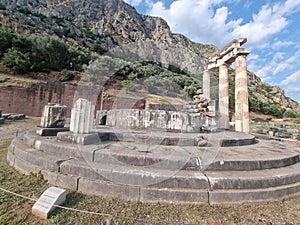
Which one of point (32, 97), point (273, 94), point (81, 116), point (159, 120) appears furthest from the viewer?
point (273, 94)

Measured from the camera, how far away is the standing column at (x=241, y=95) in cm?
1149

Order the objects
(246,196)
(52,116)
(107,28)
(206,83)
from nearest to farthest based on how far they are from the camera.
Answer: (246,196) < (52,116) < (206,83) < (107,28)

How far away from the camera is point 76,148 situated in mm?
3426

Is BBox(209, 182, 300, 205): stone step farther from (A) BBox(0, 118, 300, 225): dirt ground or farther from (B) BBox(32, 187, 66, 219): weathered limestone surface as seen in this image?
(B) BBox(32, 187, 66, 219): weathered limestone surface

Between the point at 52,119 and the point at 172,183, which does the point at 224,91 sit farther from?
the point at 172,183

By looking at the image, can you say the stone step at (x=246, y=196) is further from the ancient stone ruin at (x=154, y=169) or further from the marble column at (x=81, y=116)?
the marble column at (x=81, y=116)

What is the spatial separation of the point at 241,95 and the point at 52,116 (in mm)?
11646

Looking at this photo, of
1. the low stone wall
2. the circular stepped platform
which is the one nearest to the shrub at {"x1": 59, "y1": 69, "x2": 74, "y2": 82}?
the low stone wall

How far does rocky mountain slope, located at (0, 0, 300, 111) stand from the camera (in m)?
17.5

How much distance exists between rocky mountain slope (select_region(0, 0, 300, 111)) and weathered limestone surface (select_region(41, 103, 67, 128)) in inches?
Answer: 302

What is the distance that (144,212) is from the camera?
7.57 feet

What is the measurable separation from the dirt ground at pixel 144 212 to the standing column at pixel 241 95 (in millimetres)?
9715

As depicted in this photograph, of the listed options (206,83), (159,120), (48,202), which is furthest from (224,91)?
(48,202)

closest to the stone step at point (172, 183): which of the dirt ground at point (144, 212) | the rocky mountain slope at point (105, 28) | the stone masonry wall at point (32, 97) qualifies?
the dirt ground at point (144, 212)
